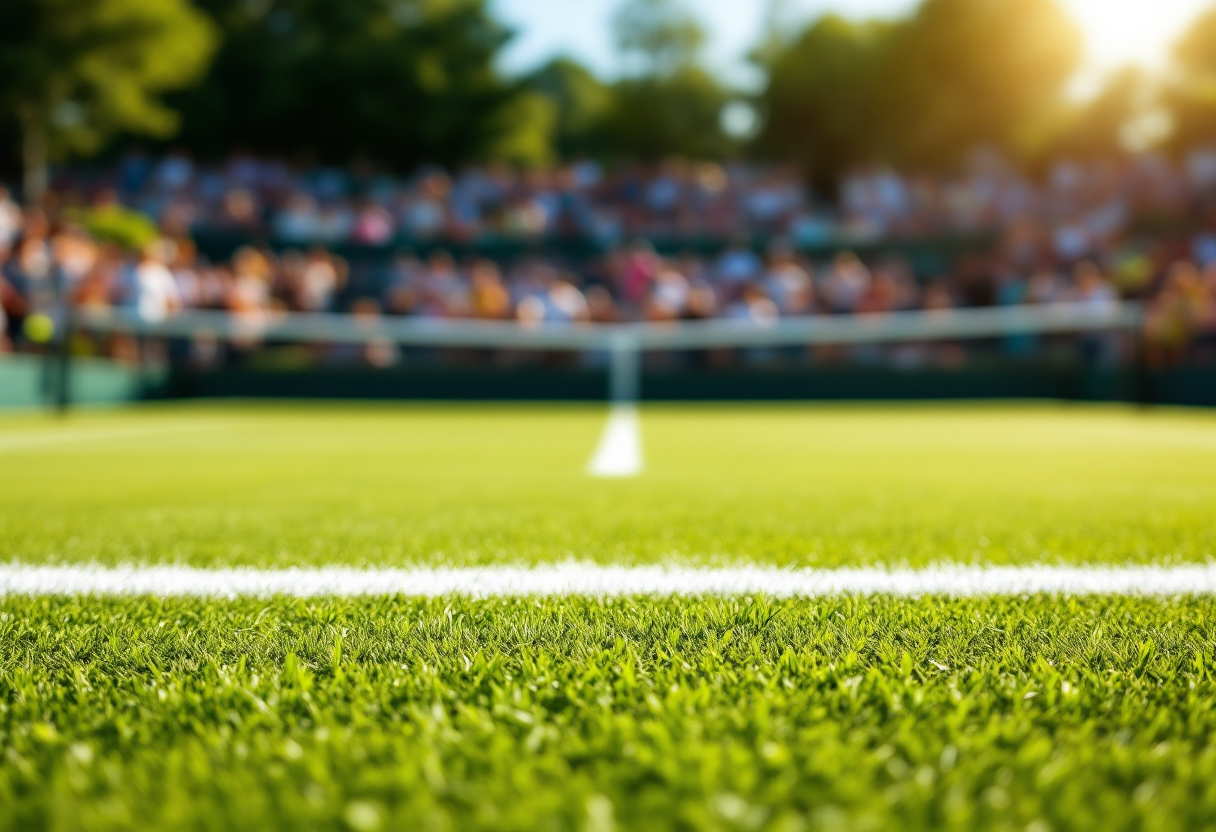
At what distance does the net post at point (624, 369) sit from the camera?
44.1 ft

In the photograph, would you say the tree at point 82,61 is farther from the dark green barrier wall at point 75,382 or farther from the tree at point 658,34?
the tree at point 658,34

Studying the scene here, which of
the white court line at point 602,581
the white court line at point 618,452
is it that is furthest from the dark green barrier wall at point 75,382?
the white court line at point 602,581

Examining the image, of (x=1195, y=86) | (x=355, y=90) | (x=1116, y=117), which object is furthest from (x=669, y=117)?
(x=1195, y=86)

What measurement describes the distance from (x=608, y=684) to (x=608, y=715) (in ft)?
0.39

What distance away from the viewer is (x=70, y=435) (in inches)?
259

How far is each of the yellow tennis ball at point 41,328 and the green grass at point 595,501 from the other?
411 cm

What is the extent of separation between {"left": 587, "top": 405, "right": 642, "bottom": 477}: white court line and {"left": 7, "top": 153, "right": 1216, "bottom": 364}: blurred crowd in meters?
5.65

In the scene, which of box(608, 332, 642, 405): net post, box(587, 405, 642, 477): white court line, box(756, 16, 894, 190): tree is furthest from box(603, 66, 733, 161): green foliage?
box(587, 405, 642, 477): white court line

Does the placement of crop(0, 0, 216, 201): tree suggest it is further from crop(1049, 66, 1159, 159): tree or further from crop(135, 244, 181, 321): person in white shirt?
crop(1049, 66, 1159, 159): tree

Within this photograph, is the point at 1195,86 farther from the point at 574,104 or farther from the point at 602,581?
the point at 602,581

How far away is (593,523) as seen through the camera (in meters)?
2.58

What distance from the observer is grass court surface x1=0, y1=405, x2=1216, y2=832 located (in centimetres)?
92

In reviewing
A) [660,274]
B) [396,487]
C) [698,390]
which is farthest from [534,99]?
[396,487]

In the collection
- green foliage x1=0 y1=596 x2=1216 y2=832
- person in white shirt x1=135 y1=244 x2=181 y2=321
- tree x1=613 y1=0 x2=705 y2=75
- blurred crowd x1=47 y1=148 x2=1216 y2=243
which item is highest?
tree x1=613 y1=0 x2=705 y2=75
